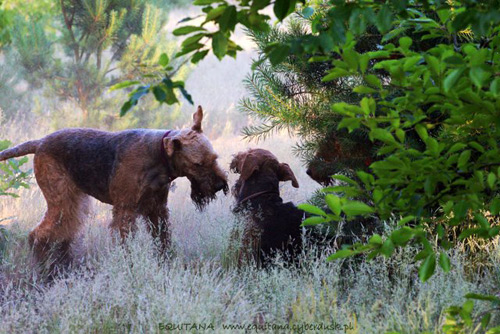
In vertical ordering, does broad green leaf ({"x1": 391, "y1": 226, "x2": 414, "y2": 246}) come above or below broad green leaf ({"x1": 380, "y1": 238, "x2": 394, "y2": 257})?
above

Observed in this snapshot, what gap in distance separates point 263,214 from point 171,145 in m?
1.02

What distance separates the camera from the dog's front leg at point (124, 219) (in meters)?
4.55

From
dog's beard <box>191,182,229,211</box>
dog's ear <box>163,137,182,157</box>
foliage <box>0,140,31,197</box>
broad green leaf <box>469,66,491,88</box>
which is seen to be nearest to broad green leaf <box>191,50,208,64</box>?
broad green leaf <box>469,66,491,88</box>

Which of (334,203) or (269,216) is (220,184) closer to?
(269,216)

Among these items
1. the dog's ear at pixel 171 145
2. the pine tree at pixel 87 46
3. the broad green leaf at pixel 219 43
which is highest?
the pine tree at pixel 87 46

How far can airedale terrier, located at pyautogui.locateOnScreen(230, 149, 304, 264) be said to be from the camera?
193 inches

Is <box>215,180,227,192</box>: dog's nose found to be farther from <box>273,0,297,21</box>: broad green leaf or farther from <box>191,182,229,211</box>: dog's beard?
<box>273,0,297,21</box>: broad green leaf

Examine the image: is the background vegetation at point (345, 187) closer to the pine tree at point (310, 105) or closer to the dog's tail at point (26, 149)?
the pine tree at point (310, 105)

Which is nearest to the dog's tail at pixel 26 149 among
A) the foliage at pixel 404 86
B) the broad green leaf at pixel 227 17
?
the foliage at pixel 404 86

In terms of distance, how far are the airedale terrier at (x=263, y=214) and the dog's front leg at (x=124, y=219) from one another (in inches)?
34.9

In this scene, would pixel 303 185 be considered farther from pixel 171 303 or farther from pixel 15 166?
pixel 171 303

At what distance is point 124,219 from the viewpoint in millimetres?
4555

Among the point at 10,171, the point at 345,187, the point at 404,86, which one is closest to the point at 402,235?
the point at 345,187

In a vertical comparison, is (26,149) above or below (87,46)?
below
